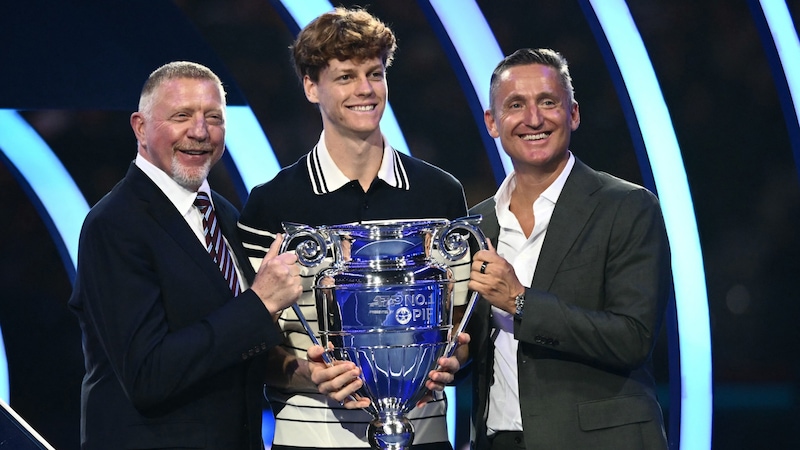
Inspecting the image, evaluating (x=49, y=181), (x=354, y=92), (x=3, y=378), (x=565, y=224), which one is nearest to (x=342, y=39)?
(x=354, y=92)

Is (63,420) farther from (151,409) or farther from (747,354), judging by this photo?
(747,354)

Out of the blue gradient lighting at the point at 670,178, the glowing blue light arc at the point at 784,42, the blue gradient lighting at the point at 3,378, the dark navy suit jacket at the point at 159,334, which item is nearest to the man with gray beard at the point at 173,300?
the dark navy suit jacket at the point at 159,334

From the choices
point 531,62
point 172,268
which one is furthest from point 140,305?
point 531,62

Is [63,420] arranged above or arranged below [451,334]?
below

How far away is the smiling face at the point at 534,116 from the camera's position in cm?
311

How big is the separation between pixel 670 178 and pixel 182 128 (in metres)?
2.39

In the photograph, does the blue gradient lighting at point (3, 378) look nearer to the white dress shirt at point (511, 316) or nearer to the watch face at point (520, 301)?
the white dress shirt at point (511, 316)

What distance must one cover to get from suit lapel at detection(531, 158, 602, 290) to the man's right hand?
0.73 m

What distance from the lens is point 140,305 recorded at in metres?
2.78

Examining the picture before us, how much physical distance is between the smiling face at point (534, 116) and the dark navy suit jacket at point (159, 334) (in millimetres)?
994

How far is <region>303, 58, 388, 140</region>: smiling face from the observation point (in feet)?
10.0

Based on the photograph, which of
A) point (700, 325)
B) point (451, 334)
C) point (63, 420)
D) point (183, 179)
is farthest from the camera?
point (63, 420)

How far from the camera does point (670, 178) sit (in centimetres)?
450

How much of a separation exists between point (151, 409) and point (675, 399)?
2.84m
